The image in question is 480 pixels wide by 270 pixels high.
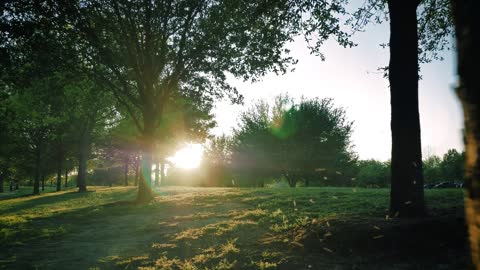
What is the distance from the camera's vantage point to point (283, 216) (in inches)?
456

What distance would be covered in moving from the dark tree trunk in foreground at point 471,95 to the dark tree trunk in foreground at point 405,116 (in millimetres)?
6663

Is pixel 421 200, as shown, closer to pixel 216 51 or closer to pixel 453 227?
pixel 453 227

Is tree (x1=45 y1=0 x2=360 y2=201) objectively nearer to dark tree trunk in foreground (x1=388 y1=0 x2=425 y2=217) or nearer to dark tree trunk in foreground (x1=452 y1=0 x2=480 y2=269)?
dark tree trunk in foreground (x1=388 y1=0 x2=425 y2=217)

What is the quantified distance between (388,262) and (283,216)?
19.2ft

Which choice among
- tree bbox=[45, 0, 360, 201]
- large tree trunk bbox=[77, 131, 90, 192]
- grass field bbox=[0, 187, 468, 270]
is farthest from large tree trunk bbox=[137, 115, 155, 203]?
large tree trunk bbox=[77, 131, 90, 192]

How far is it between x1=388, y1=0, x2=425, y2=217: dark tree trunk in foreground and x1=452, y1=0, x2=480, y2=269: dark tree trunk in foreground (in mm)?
6663

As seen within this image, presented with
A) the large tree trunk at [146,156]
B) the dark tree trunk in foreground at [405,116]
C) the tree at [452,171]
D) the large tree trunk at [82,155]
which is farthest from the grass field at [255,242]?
the tree at [452,171]

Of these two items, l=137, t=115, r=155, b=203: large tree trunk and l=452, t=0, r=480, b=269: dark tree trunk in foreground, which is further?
l=137, t=115, r=155, b=203: large tree trunk

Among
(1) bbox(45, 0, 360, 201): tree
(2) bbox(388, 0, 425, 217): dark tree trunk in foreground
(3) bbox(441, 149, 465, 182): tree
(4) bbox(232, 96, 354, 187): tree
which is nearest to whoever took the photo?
(2) bbox(388, 0, 425, 217): dark tree trunk in foreground

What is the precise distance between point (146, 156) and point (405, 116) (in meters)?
16.8

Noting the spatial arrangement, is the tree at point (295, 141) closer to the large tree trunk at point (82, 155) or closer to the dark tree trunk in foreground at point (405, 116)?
the large tree trunk at point (82, 155)

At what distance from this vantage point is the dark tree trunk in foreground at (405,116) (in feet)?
26.1

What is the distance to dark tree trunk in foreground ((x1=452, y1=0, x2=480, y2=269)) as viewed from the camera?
175 cm

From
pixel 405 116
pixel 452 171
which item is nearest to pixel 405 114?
pixel 405 116
